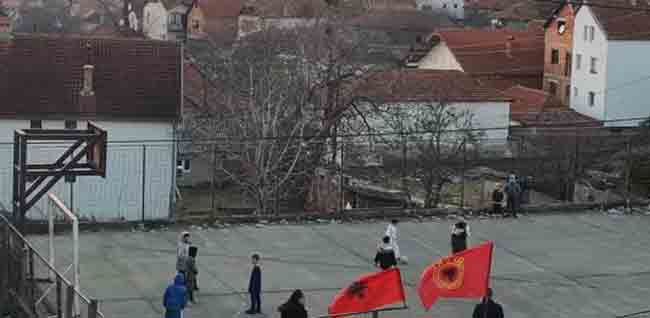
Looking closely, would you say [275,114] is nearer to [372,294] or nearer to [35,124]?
[35,124]

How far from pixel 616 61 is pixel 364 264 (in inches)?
1838

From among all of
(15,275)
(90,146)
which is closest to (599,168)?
(90,146)

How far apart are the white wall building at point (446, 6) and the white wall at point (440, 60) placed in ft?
146

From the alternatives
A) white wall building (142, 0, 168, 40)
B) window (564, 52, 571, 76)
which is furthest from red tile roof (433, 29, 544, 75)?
white wall building (142, 0, 168, 40)

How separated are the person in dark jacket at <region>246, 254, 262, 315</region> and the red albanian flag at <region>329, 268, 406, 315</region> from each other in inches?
79.6

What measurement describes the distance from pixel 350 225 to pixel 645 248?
6260mm

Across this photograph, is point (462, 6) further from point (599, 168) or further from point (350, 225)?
point (350, 225)

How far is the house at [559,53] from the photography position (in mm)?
73438

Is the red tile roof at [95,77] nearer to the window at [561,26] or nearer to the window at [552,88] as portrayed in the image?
the window at [561,26]

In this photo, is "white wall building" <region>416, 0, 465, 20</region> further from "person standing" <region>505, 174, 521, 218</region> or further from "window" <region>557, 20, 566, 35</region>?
"person standing" <region>505, 174, 521, 218</region>

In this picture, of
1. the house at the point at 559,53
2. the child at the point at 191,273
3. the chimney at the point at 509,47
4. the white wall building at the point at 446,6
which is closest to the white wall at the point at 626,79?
the house at the point at 559,53

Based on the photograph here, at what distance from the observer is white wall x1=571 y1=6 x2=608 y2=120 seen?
6756 cm

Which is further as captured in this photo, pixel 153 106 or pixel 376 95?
pixel 376 95

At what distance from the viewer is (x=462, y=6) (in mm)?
125000
